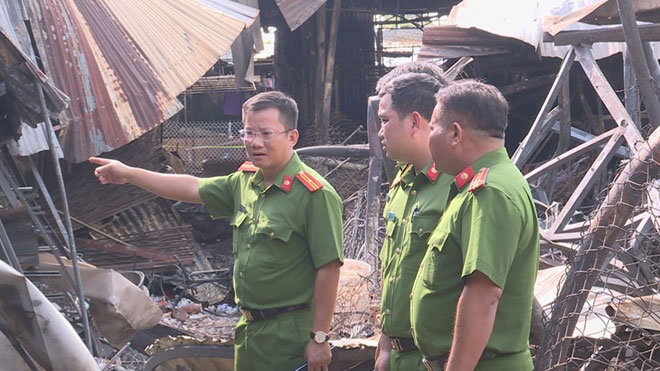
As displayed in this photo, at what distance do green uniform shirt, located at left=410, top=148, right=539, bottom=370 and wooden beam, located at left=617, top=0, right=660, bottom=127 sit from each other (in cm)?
156

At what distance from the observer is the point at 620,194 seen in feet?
7.89

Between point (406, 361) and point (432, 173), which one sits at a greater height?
point (432, 173)

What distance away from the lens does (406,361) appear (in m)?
2.64

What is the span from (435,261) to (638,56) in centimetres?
186

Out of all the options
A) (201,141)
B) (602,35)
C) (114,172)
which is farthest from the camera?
(201,141)

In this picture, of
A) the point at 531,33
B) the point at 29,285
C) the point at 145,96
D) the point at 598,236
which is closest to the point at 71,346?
the point at 29,285

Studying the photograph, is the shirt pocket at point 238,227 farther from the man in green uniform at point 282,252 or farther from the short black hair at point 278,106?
the short black hair at point 278,106

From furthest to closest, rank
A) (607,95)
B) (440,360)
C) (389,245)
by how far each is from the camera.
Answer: (607,95), (389,245), (440,360)

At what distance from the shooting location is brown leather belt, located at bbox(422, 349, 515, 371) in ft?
7.46

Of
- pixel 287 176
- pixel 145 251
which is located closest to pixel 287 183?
pixel 287 176

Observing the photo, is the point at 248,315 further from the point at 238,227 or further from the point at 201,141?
the point at 201,141

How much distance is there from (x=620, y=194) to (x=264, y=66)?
47.5 feet

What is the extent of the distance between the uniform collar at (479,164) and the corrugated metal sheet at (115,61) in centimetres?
577

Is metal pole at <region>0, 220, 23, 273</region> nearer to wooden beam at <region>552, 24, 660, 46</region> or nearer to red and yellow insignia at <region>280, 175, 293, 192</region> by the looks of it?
red and yellow insignia at <region>280, 175, 293, 192</region>
